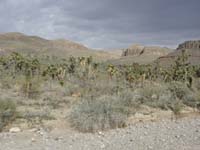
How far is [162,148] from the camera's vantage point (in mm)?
10031

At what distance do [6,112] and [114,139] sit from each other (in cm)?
502

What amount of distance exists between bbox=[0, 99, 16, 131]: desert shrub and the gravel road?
4.24 feet

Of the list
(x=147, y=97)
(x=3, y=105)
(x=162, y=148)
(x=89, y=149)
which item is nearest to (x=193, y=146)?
(x=162, y=148)

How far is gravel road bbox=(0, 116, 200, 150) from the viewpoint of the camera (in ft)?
33.9

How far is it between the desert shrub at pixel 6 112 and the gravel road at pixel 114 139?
1293 mm

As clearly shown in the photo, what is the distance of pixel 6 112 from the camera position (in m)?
14.3

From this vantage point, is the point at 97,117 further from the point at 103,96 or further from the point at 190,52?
the point at 190,52

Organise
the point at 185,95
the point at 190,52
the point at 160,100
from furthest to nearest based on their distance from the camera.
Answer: the point at 190,52 < the point at 185,95 < the point at 160,100

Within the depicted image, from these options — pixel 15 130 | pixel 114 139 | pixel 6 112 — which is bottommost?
pixel 15 130

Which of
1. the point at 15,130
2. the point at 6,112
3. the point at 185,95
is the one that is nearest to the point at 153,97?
the point at 185,95

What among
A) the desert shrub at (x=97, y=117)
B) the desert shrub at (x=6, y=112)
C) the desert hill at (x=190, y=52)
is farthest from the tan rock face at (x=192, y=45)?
the desert shrub at (x=6, y=112)

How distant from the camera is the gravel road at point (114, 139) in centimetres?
1034

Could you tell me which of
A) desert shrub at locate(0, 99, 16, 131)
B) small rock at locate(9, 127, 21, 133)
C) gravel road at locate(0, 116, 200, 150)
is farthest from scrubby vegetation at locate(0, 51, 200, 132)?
small rock at locate(9, 127, 21, 133)

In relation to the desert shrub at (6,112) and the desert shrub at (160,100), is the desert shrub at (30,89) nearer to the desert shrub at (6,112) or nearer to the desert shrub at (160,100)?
the desert shrub at (160,100)
